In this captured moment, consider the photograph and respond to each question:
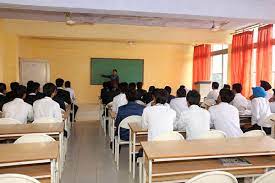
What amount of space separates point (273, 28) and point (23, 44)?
836 cm

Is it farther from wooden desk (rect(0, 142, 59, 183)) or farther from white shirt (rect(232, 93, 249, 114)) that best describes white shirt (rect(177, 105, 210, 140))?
white shirt (rect(232, 93, 249, 114))

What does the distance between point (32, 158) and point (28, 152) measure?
18cm

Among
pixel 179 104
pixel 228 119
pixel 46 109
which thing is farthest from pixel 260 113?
pixel 46 109

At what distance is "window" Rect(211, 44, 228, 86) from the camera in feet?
30.9

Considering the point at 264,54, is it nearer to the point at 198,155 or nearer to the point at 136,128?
the point at 136,128

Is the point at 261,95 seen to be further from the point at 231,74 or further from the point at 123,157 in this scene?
the point at 231,74

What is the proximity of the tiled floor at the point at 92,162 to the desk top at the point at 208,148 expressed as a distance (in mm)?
1294

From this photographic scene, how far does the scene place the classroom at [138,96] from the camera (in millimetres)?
2422

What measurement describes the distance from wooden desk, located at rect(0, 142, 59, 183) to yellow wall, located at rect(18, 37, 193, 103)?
8.08 metres

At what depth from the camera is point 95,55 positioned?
1039 centimetres

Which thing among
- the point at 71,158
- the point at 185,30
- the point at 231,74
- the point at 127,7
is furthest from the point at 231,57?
the point at 71,158

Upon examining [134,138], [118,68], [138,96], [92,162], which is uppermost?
[118,68]

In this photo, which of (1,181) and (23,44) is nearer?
(1,181)

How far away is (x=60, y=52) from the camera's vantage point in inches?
402
